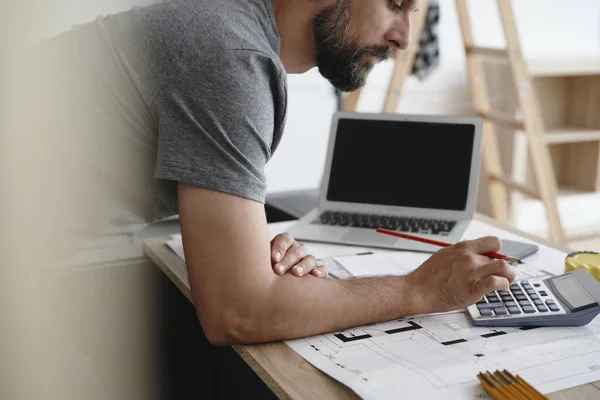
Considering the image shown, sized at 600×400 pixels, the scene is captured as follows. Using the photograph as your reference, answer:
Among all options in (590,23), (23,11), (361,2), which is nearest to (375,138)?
(361,2)

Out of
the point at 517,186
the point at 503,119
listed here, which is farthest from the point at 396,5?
the point at 517,186

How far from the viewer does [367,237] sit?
56.1 inches

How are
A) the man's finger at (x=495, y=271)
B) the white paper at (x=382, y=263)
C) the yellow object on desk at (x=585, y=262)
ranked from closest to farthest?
the man's finger at (x=495, y=271) < the yellow object on desk at (x=585, y=262) < the white paper at (x=382, y=263)

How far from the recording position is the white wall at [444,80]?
3.11m

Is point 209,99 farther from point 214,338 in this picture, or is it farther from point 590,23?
point 590,23

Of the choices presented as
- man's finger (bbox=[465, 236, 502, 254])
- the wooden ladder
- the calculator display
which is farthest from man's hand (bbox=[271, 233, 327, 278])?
the wooden ladder

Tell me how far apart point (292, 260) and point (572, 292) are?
0.43m

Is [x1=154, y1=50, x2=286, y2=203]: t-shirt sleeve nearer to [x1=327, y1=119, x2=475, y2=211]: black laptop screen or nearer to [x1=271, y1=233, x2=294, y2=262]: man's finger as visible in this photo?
[x1=271, y1=233, x2=294, y2=262]: man's finger

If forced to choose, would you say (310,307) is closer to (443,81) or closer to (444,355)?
(444,355)

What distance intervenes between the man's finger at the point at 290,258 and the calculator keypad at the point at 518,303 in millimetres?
280

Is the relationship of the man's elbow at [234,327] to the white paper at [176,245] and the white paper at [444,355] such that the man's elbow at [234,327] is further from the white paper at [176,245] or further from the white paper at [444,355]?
the white paper at [176,245]

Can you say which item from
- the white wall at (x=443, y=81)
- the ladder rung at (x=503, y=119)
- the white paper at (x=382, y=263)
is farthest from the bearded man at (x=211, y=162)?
the white wall at (x=443, y=81)

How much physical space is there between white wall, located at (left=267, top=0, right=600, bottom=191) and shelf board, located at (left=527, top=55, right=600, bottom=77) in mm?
284

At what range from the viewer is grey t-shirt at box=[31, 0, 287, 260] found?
914 mm
